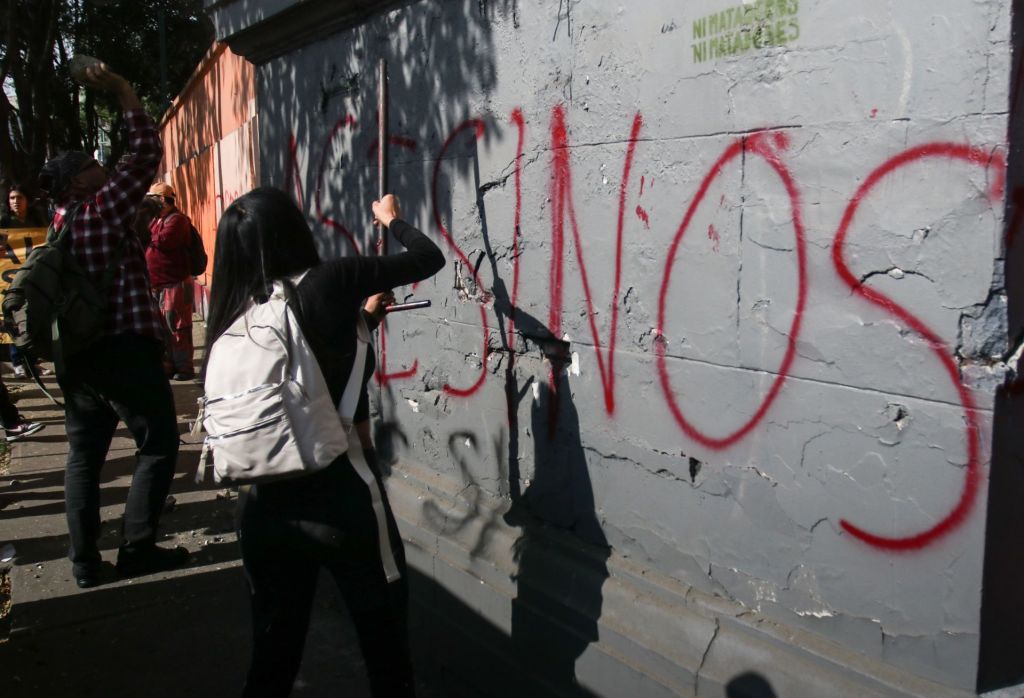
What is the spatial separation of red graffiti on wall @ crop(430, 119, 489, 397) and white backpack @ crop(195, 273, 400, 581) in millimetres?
1235

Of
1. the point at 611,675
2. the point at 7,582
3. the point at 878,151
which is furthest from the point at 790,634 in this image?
the point at 7,582

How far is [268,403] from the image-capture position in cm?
224

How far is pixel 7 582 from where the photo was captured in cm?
440

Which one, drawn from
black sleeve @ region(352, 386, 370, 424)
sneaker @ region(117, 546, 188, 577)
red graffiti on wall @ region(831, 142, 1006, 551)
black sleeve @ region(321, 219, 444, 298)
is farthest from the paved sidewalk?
red graffiti on wall @ region(831, 142, 1006, 551)

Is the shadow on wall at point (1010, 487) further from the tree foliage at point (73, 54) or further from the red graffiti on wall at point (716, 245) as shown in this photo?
the tree foliage at point (73, 54)

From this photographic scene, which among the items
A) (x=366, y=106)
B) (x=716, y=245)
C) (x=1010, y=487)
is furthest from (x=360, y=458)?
(x=366, y=106)

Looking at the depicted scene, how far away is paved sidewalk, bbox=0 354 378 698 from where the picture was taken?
3502 mm

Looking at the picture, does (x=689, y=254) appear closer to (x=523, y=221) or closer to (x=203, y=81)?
(x=523, y=221)

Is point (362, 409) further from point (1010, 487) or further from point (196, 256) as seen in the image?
point (196, 256)

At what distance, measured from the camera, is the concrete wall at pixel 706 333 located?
81.0 inches

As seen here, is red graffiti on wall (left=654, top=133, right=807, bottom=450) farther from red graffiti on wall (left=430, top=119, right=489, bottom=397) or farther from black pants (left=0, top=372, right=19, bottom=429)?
black pants (left=0, top=372, right=19, bottom=429)

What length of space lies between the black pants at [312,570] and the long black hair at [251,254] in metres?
0.44

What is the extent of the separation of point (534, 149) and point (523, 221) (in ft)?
0.81

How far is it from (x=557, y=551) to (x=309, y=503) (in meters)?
1.09
